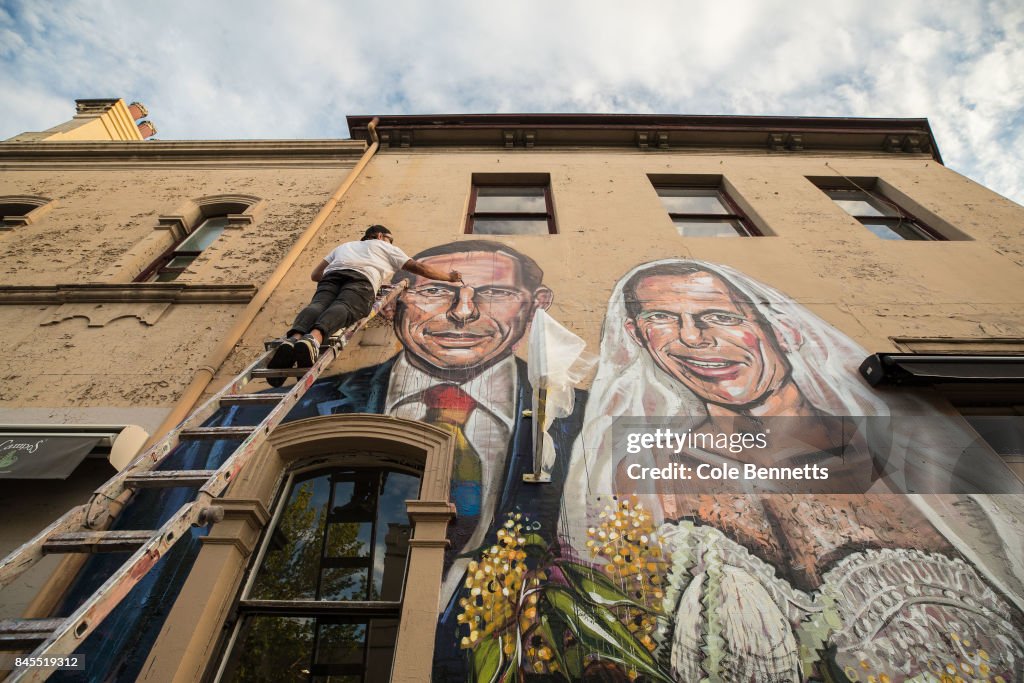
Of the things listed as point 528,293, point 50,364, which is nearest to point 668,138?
point 528,293

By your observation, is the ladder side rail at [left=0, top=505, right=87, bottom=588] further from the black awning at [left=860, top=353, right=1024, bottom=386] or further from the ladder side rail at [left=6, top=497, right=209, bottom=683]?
the black awning at [left=860, top=353, right=1024, bottom=386]

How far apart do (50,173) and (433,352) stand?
29.6ft

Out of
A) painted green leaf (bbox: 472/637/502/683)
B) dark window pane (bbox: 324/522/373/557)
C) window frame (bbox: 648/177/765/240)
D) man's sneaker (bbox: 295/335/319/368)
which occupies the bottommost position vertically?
painted green leaf (bbox: 472/637/502/683)

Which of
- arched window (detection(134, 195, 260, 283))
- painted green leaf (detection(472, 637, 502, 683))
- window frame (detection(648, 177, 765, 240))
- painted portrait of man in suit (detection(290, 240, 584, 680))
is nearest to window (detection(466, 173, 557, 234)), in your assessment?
painted portrait of man in suit (detection(290, 240, 584, 680))

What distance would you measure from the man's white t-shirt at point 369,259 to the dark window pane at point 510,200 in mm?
2890

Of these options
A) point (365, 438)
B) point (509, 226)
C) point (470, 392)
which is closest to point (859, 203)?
point (509, 226)

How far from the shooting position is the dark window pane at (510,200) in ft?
24.8

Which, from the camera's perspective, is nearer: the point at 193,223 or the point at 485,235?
Result: the point at 485,235

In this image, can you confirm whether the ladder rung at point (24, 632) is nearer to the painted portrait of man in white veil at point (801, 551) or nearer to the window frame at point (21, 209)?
the painted portrait of man in white veil at point (801, 551)

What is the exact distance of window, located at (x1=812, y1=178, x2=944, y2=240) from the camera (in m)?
7.14

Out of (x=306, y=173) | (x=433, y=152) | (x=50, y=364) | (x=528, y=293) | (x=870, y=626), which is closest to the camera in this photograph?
(x=870, y=626)

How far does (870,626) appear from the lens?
2980 mm

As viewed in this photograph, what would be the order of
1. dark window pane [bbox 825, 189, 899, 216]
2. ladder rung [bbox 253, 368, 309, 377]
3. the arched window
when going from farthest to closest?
dark window pane [bbox 825, 189, 899, 216]
the arched window
ladder rung [bbox 253, 368, 309, 377]

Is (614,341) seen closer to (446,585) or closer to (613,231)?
(613,231)
